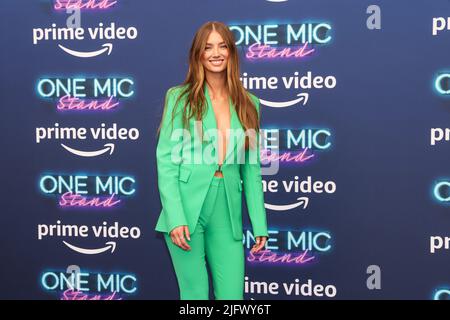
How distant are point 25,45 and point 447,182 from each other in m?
2.56

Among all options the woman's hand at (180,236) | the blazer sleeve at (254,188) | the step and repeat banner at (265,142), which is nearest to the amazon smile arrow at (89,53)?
the step and repeat banner at (265,142)

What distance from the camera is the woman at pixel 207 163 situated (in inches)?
91.0

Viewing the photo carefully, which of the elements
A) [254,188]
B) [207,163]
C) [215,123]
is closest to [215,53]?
[215,123]

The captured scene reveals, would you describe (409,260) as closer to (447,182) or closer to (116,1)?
(447,182)

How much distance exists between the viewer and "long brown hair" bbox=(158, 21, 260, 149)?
7.64ft

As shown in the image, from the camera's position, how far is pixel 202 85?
2.37 m

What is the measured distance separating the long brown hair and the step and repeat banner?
80 cm

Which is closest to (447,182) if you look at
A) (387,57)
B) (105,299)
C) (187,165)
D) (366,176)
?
(366,176)

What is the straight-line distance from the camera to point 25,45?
341 centimetres

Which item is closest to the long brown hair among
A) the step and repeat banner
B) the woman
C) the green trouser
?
the woman

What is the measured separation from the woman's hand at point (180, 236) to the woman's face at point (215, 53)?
669 millimetres

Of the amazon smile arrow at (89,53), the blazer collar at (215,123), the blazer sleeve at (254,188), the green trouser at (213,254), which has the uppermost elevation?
the amazon smile arrow at (89,53)

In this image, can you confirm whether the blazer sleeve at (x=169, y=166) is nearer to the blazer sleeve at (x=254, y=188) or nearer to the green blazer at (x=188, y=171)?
the green blazer at (x=188, y=171)

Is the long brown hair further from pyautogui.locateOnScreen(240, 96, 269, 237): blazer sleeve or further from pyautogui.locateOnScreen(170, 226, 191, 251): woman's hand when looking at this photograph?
pyautogui.locateOnScreen(170, 226, 191, 251): woman's hand
